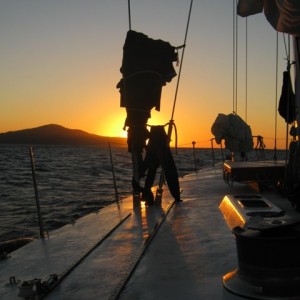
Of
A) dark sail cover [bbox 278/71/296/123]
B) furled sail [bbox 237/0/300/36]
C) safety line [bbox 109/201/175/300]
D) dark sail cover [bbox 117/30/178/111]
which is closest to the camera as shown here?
safety line [bbox 109/201/175/300]

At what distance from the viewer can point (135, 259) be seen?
3824 mm

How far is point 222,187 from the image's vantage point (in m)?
9.22

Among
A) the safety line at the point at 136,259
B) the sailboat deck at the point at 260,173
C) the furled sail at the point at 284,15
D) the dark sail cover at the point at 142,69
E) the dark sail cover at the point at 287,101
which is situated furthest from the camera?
the sailboat deck at the point at 260,173

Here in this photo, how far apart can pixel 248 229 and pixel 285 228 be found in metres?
0.24

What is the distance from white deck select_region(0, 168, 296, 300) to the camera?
3119 mm

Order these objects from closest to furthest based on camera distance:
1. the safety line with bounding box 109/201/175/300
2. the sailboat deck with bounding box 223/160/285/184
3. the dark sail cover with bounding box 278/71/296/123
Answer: the safety line with bounding box 109/201/175/300, the dark sail cover with bounding box 278/71/296/123, the sailboat deck with bounding box 223/160/285/184

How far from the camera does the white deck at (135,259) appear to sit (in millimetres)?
3119

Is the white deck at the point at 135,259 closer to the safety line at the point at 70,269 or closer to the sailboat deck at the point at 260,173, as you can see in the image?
the safety line at the point at 70,269

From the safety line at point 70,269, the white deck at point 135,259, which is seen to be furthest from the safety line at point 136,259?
the safety line at point 70,269

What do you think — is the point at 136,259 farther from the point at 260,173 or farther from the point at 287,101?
the point at 260,173

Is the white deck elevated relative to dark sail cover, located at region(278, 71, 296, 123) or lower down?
lower down

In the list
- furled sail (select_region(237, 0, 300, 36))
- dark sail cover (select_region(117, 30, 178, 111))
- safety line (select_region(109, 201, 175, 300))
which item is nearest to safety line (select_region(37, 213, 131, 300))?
safety line (select_region(109, 201, 175, 300))

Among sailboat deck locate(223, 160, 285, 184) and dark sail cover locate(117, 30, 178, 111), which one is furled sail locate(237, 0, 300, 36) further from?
sailboat deck locate(223, 160, 285, 184)

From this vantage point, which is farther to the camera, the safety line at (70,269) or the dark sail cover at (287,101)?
the dark sail cover at (287,101)
